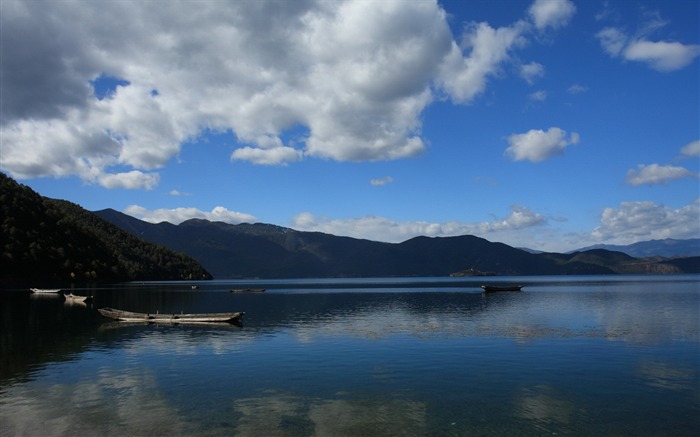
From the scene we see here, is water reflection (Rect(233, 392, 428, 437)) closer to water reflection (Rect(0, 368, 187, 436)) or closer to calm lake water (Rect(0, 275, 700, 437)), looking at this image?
calm lake water (Rect(0, 275, 700, 437))

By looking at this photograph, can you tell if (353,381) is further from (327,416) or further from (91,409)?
(91,409)

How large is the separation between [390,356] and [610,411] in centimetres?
2335

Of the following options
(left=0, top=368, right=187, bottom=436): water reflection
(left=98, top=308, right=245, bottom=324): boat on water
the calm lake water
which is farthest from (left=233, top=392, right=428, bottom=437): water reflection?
(left=98, top=308, right=245, bottom=324): boat on water

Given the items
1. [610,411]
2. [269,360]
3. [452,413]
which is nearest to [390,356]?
[269,360]

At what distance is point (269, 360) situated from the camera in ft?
156

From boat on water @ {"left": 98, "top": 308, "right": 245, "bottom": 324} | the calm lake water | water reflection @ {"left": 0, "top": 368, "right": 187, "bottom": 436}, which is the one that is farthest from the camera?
boat on water @ {"left": 98, "top": 308, "right": 245, "bottom": 324}

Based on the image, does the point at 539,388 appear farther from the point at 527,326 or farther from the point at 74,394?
the point at 527,326

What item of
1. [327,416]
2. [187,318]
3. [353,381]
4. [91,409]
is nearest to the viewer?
[327,416]

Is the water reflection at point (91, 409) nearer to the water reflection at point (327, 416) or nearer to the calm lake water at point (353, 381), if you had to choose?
the calm lake water at point (353, 381)

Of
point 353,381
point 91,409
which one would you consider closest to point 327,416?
point 353,381

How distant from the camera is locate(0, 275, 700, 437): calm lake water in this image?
27031mm

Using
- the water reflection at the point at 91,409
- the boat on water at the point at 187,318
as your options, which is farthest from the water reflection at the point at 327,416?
the boat on water at the point at 187,318

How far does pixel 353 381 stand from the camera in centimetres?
3806

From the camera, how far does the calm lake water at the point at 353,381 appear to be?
27031 millimetres
